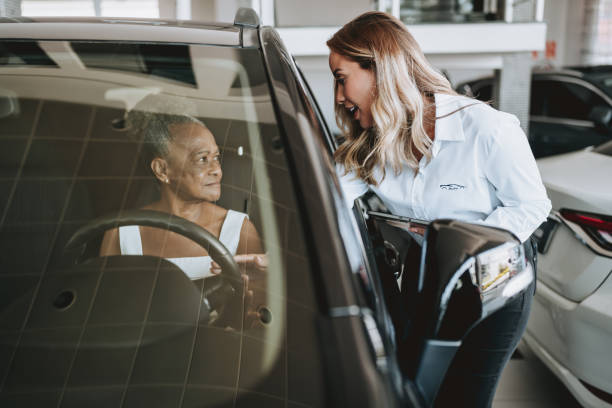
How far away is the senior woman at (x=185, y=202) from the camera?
1.08 meters

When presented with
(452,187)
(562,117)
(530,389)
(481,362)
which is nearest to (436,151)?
(452,187)

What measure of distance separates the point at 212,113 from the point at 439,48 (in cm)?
526

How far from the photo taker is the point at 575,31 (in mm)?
13352

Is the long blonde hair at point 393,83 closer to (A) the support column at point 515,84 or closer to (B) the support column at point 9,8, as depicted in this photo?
(B) the support column at point 9,8

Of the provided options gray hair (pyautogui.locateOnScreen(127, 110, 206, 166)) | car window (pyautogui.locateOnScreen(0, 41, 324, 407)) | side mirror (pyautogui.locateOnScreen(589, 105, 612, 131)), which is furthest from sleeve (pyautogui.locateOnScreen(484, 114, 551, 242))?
side mirror (pyautogui.locateOnScreen(589, 105, 612, 131))

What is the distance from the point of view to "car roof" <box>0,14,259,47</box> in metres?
1.36

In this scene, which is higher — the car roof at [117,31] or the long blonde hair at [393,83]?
the car roof at [117,31]

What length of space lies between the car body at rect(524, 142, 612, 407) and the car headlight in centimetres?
115

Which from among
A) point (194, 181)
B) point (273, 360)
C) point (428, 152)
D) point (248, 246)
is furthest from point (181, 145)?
point (428, 152)

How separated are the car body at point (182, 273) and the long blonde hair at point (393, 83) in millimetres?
421

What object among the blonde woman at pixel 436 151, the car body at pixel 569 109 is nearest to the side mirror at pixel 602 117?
the car body at pixel 569 109

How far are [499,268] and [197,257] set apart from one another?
1.90 ft

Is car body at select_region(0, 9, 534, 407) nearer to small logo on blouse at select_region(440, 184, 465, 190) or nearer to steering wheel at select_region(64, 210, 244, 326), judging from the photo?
steering wheel at select_region(64, 210, 244, 326)

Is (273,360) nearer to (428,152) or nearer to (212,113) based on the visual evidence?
(212,113)
